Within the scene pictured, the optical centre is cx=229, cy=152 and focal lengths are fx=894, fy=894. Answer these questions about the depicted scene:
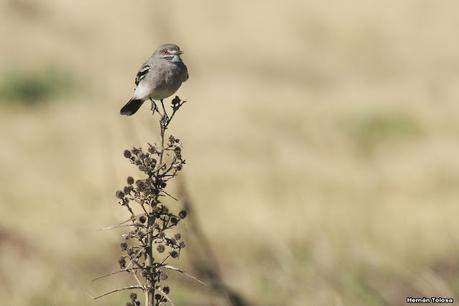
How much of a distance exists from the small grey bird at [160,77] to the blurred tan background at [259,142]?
1.63 feet

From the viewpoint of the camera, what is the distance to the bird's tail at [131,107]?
4.90m

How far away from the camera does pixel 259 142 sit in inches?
718

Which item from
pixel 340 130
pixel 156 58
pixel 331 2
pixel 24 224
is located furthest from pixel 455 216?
pixel 331 2

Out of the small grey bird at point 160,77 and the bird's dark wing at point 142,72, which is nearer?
the small grey bird at point 160,77

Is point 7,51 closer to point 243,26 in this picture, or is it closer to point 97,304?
point 243,26

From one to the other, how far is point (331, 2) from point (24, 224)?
70.0ft

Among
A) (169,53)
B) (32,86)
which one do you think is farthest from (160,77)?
(32,86)

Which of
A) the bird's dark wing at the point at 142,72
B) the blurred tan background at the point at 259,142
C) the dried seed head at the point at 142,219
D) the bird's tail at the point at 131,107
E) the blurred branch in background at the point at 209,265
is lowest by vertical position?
the dried seed head at the point at 142,219

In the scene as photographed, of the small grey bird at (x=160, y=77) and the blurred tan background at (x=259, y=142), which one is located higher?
the blurred tan background at (x=259, y=142)

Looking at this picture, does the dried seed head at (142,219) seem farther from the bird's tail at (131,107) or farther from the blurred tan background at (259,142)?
the bird's tail at (131,107)

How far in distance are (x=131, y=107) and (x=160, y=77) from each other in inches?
9.3

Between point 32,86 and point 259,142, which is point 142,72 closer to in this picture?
point 259,142

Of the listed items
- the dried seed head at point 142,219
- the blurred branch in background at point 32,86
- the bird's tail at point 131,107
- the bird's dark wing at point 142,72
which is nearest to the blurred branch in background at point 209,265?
the dried seed head at point 142,219

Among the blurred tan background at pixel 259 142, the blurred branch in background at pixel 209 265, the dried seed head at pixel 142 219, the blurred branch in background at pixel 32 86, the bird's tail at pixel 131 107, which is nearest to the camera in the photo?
the dried seed head at pixel 142 219
